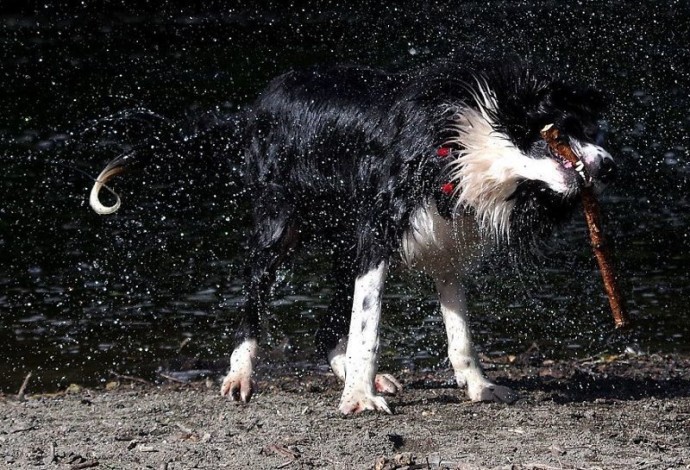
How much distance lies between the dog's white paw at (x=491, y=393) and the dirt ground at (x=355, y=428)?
8 centimetres

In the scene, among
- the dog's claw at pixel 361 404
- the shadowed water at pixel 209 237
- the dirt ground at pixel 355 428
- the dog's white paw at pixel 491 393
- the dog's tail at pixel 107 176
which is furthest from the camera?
the shadowed water at pixel 209 237

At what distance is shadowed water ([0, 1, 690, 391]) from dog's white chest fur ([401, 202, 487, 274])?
243 millimetres

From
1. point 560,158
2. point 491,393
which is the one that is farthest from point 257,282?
point 560,158

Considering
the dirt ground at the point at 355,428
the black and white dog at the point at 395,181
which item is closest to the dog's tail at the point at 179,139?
the black and white dog at the point at 395,181

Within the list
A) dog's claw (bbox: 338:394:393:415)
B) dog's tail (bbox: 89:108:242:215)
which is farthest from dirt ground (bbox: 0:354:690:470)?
dog's tail (bbox: 89:108:242:215)

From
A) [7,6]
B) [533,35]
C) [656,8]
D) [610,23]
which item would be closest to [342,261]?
[533,35]

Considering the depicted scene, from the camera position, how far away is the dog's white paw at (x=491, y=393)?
6.29m

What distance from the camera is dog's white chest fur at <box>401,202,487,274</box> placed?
19.5ft

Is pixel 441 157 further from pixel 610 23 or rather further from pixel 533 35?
pixel 610 23

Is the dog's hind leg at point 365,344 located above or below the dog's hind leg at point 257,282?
below

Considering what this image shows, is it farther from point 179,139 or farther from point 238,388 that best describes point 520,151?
point 179,139

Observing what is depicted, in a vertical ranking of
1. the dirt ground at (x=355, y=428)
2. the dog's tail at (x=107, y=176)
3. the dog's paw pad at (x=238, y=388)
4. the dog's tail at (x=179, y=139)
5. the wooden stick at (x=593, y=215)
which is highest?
the dog's tail at (x=179, y=139)

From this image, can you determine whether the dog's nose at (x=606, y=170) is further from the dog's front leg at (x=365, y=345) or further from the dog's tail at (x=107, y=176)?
the dog's tail at (x=107, y=176)

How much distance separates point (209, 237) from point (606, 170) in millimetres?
5646
